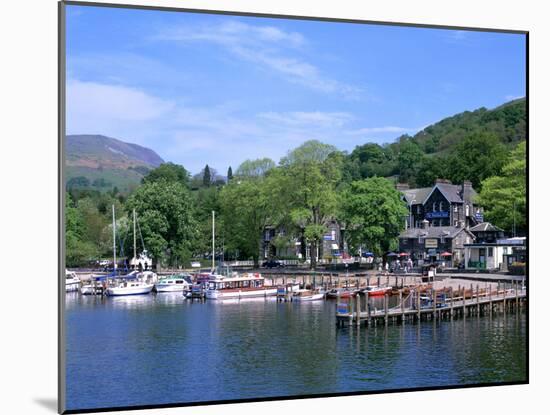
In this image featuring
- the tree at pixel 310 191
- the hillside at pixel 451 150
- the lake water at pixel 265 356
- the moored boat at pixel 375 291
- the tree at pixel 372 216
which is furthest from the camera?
the moored boat at pixel 375 291

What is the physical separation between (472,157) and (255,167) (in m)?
4.08

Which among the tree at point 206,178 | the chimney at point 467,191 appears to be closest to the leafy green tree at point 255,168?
the tree at point 206,178

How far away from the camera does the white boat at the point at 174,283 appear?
22.7m

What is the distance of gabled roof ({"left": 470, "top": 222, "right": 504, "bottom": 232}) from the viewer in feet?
48.6

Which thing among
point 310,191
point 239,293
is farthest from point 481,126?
point 239,293

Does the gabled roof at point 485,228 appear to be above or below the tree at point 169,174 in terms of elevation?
below

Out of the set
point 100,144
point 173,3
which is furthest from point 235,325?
point 173,3

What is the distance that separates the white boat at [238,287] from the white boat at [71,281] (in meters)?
4.93

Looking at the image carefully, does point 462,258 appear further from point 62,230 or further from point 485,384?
point 62,230

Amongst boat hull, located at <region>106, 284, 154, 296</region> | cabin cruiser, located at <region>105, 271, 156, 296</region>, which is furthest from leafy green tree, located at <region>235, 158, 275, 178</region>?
boat hull, located at <region>106, 284, 154, 296</region>

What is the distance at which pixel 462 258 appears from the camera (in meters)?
17.3

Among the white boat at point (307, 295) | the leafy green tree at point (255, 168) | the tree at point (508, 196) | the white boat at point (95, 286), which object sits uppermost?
the leafy green tree at point (255, 168)

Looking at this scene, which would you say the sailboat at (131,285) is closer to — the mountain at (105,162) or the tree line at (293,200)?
the tree line at (293,200)

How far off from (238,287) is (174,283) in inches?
70.1
